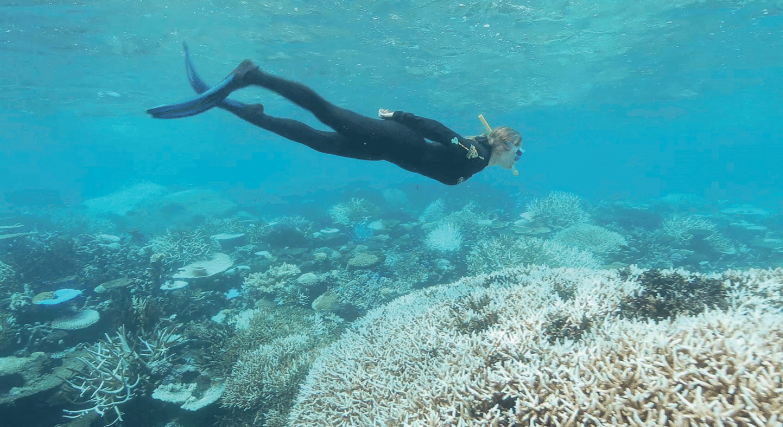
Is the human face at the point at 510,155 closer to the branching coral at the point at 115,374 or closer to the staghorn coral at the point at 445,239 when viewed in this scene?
the branching coral at the point at 115,374

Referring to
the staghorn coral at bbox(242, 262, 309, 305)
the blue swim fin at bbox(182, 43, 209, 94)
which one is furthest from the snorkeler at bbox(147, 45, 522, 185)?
the staghorn coral at bbox(242, 262, 309, 305)

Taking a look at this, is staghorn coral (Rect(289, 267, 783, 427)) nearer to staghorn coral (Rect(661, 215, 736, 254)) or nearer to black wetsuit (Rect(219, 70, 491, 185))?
black wetsuit (Rect(219, 70, 491, 185))

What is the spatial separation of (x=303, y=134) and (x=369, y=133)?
3.46ft

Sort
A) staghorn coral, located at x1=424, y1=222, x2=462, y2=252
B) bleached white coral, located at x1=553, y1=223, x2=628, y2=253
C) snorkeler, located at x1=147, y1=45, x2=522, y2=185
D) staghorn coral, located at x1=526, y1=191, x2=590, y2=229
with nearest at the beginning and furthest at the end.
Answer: snorkeler, located at x1=147, y1=45, x2=522, y2=185 < bleached white coral, located at x1=553, y1=223, x2=628, y2=253 < staghorn coral, located at x1=424, y1=222, x2=462, y2=252 < staghorn coral, located at x1=526, y1=191, x2=590, y2=229

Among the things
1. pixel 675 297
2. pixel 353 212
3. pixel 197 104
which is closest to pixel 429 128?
pixel 197 104

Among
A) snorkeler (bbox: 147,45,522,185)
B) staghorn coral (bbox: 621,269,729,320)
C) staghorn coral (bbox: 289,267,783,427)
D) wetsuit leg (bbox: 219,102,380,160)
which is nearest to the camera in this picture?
staghorn coral (bbox: 289,267,783,427)

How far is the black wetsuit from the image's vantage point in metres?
4.77

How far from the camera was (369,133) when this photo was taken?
480 centimetres

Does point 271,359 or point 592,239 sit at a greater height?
point 592,239

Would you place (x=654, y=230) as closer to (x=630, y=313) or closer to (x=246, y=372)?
(x=630, y=313)

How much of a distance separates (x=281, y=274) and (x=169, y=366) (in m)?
4.72

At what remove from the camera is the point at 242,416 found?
201 inches

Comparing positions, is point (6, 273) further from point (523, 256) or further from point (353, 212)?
point (523, 256)

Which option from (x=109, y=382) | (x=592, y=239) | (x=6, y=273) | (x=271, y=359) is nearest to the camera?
(x=109, y=382)
